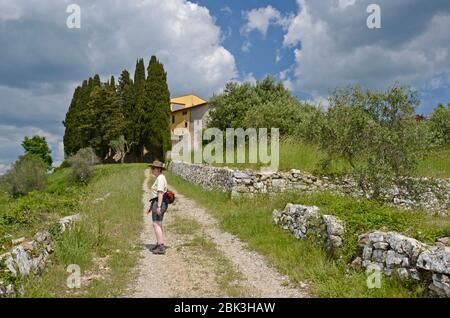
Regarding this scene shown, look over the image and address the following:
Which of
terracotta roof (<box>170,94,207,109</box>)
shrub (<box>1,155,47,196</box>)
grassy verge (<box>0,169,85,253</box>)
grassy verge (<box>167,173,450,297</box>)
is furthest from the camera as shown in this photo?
terracotta roof (<box>170,94,207,109</box>)

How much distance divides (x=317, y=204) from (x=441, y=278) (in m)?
4.71

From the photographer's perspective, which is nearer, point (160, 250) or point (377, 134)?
point (160, 250)

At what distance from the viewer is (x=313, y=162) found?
50.4 feet

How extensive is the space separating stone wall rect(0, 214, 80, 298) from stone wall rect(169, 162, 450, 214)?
303 inches

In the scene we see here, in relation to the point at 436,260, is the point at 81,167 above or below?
above

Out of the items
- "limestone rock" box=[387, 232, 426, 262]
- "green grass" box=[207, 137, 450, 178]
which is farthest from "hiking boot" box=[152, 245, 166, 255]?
"green grass" box=[207, 137, 450, 178]

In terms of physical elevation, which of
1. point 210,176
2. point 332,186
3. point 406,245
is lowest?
point 406,245

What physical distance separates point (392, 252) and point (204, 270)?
3.45 m

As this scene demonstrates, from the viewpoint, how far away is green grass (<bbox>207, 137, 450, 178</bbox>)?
14.6m

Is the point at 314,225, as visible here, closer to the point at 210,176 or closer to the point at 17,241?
the point at 17,241

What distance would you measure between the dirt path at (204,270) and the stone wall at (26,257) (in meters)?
1.69

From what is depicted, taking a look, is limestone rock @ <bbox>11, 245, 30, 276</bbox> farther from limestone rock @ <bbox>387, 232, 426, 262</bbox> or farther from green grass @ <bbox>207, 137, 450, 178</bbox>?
green grass @ <bbox>207, 137, 450, 178</bbox>

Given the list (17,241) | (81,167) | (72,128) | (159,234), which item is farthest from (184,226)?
(72,128)

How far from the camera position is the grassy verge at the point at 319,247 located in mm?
5711
